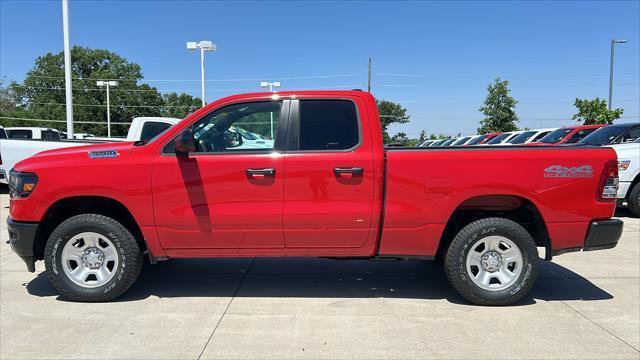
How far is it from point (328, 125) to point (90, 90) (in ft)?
273

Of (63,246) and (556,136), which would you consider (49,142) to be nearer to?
(63,246)

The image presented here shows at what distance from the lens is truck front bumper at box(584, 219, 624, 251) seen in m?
4.27

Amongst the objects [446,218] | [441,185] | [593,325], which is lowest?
[593,325]

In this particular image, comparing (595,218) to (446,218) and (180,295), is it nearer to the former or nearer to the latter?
(446,218)

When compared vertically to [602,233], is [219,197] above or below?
above

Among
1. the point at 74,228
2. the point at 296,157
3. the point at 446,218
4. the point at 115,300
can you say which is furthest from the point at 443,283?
the point at 74,228

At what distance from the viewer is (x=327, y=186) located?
13.8 feet

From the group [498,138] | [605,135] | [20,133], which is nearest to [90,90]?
[20,133]

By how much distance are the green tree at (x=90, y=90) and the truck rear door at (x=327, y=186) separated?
77062mm

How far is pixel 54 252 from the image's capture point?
4.34 m

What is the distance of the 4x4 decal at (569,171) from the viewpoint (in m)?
4.20

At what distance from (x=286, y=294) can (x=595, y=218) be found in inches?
120

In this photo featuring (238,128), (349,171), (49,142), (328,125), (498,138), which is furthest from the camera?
(498,138)

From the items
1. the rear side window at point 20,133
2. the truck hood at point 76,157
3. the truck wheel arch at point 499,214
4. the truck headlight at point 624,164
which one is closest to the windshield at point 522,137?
the truck headlight at point 624,164
